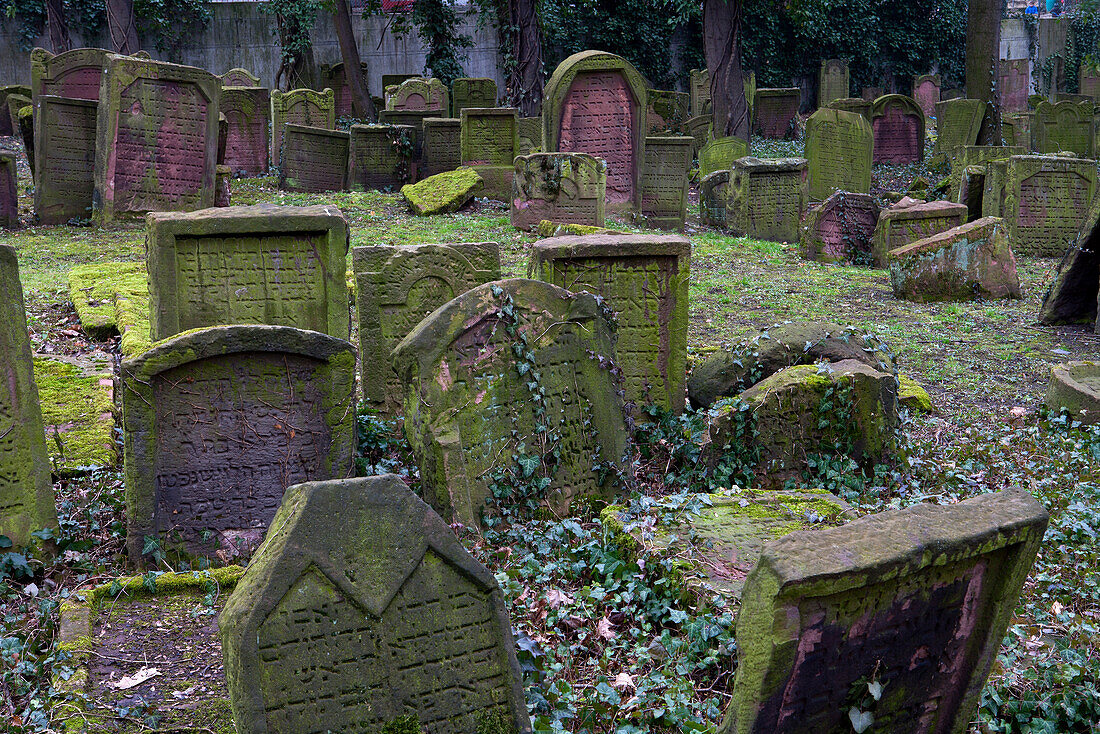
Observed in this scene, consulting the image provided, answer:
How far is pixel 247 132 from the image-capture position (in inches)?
697

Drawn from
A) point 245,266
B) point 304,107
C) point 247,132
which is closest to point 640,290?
point 245,266

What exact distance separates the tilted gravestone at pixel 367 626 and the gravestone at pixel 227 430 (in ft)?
5.76

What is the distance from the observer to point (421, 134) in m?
17.0

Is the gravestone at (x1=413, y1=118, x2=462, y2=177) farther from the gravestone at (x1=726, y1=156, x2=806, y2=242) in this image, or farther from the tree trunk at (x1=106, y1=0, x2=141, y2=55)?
the tree trunk at (x1=106, y1=0, x2=141, y2=55)

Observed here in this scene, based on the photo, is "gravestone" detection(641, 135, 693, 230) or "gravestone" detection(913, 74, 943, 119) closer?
"gravestone" detection(641, 135, 693, 230)

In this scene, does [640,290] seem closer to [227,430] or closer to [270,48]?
[227,430]

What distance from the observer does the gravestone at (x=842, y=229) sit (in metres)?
13.2

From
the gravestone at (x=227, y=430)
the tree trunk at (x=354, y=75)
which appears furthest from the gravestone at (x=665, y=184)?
the tree trunk at (x=354, y=75)

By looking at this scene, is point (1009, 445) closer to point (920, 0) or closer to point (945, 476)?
point (945, 476)

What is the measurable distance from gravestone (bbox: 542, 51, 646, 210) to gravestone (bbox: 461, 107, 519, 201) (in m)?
1.66

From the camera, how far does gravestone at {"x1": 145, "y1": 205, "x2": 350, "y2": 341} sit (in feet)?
21.3

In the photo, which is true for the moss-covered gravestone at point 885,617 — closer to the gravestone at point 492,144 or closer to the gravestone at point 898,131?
the gravestone at point 492,144

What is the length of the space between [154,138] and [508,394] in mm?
8527

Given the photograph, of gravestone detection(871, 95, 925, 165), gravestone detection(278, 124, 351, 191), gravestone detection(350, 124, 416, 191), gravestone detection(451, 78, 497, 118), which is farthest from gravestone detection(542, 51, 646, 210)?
gravestone detection(871, 95, 925, 165)
